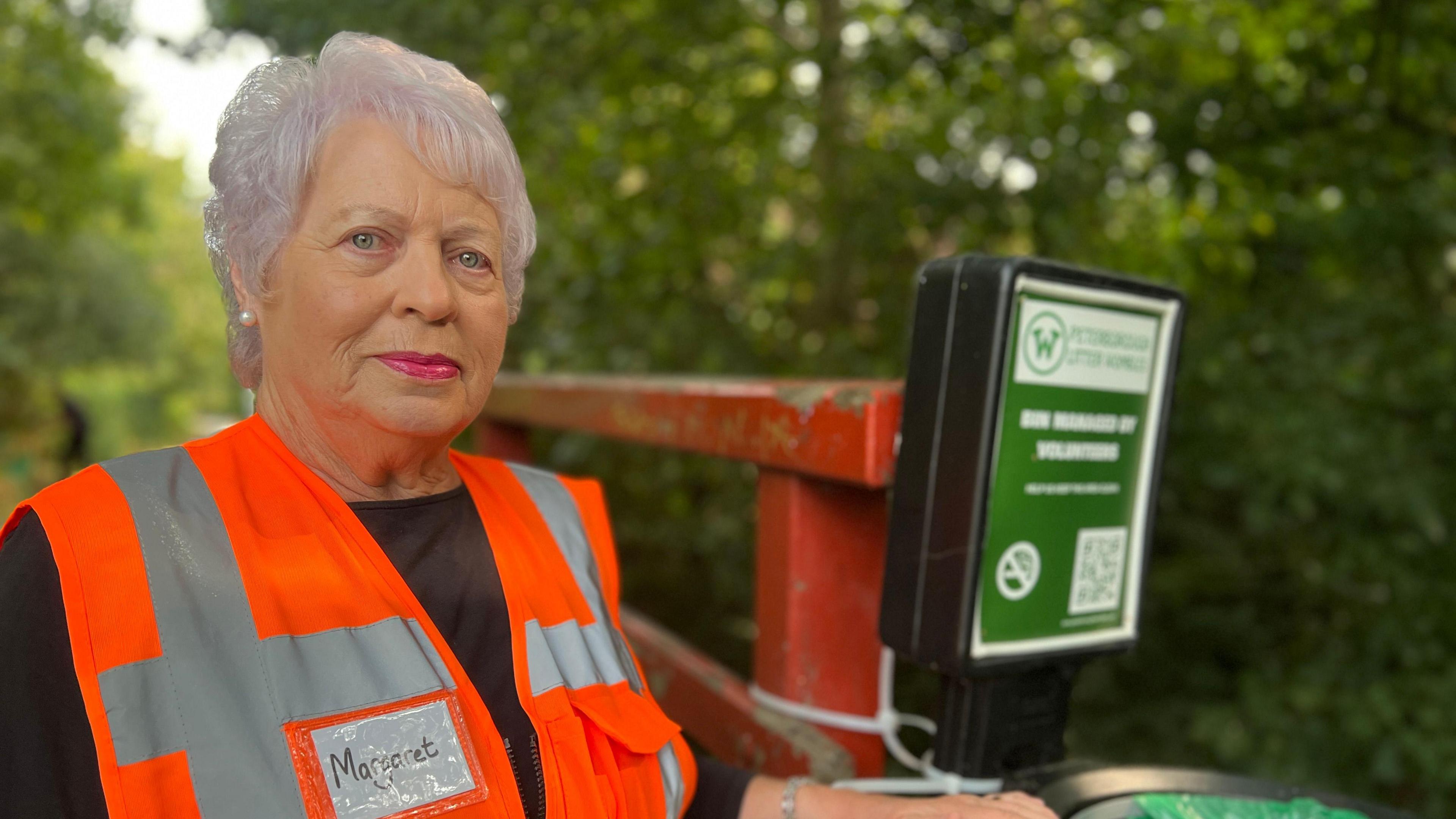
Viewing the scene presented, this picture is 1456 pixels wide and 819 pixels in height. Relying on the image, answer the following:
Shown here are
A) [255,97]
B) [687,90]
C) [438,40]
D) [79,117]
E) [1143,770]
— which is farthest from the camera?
[79,117]

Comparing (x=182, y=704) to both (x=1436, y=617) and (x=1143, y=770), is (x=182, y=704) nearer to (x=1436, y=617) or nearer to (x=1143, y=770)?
(x=1143, y=770)

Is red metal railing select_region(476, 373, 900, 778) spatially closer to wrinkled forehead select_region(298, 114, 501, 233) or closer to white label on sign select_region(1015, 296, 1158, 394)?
white label on sign select_region(1015, 296, 1158, 394)

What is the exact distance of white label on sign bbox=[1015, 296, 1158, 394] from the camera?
50.1 inches

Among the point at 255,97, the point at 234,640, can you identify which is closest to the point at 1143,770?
the point at 234,640

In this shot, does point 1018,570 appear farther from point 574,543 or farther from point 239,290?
point 239,290

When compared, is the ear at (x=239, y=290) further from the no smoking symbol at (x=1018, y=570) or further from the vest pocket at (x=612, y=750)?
the no smoking symbol at (x=1018, y=570)

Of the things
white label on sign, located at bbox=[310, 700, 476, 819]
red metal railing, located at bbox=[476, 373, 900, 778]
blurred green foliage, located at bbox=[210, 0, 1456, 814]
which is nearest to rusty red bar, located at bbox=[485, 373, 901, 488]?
red metal railing, located at bbox=[476, 373, 900, 778]

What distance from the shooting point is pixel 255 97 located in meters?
1.11

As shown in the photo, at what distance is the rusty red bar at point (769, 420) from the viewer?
1.36 metres

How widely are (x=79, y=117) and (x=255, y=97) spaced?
16.4 m

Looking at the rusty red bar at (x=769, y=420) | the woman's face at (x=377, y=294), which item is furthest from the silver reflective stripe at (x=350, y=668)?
the rusty red bar at (x=769, y=420)

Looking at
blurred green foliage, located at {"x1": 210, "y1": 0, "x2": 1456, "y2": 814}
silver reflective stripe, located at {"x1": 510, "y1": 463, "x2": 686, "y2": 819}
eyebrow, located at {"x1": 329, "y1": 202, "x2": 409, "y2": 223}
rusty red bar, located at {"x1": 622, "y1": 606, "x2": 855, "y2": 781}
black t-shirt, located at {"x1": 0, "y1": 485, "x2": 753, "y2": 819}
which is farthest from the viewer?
blurred green foliage, located at {"x1": 210, "y1": 0, "x2": 1456, "y2": 814}

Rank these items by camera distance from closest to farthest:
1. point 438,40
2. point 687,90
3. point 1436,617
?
point 1436,617, point 438,40, point 687,90

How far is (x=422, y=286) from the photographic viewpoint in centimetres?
110
